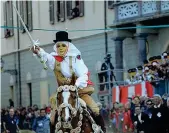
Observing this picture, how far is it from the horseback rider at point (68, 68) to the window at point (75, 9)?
23.5 meters

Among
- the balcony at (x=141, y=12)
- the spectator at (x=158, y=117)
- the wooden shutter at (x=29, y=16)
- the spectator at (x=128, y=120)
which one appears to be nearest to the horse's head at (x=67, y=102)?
the spectator at (x=158, y=117)

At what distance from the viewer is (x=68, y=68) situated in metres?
13.2

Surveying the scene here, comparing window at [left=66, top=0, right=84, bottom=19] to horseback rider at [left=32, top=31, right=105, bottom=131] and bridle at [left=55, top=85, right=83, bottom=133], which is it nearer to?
horseback rider at [left=32, top=31, right=105, bottom=131]

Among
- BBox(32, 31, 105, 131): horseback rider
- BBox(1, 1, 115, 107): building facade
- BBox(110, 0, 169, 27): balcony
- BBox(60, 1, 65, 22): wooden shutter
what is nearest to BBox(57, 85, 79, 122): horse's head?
BBox(32, 31, 105, 131): horseback rider

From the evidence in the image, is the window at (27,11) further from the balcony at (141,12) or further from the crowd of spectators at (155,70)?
the crowd of spectators at (155,70)

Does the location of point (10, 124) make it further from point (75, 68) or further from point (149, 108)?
point (75, 68)

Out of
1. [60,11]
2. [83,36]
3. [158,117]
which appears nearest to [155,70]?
[158,117]

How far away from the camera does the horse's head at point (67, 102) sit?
12406 millimetres

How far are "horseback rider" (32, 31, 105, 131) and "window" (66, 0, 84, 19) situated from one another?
77.0 ft

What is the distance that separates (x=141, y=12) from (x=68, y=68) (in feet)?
55.8

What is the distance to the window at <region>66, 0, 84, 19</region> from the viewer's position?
37.1 m

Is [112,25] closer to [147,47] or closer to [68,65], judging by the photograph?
[147,47]

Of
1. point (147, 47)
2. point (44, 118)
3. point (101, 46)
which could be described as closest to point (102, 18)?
point (101, 46)

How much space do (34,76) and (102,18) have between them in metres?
9.59
